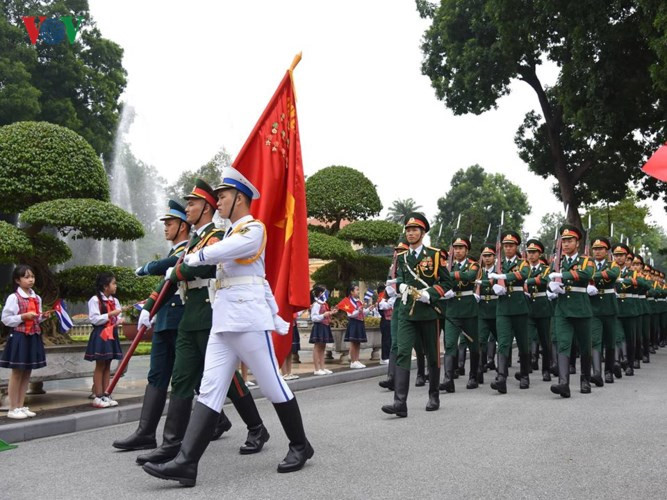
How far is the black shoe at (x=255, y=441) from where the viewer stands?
613cm

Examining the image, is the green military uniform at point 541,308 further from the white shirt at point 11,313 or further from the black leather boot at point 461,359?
the white shirt at point 11,313

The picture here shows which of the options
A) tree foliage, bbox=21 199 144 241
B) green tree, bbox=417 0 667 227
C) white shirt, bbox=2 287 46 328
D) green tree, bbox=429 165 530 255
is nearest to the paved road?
white shirt, bbox=2 287 46 328

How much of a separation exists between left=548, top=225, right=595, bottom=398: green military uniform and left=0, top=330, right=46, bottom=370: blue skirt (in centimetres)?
597

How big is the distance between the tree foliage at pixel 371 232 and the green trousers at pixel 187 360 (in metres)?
11.1

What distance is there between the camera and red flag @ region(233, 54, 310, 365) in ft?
21.0

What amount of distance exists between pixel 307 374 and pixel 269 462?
6.98 m

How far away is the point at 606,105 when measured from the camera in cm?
2006

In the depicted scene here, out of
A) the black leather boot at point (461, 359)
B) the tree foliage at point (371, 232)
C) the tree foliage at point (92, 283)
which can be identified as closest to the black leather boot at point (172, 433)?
the tree foliage at point (92, 283)

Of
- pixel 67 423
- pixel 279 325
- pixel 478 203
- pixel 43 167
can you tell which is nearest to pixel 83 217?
pixel 43 167

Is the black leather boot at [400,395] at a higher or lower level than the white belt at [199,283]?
lower

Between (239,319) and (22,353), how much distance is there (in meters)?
3.64

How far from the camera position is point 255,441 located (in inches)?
Answer: 244

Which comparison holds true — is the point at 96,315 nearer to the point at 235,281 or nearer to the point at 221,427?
the point at 221,427

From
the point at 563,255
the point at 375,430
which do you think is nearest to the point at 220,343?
the point at 375,430
